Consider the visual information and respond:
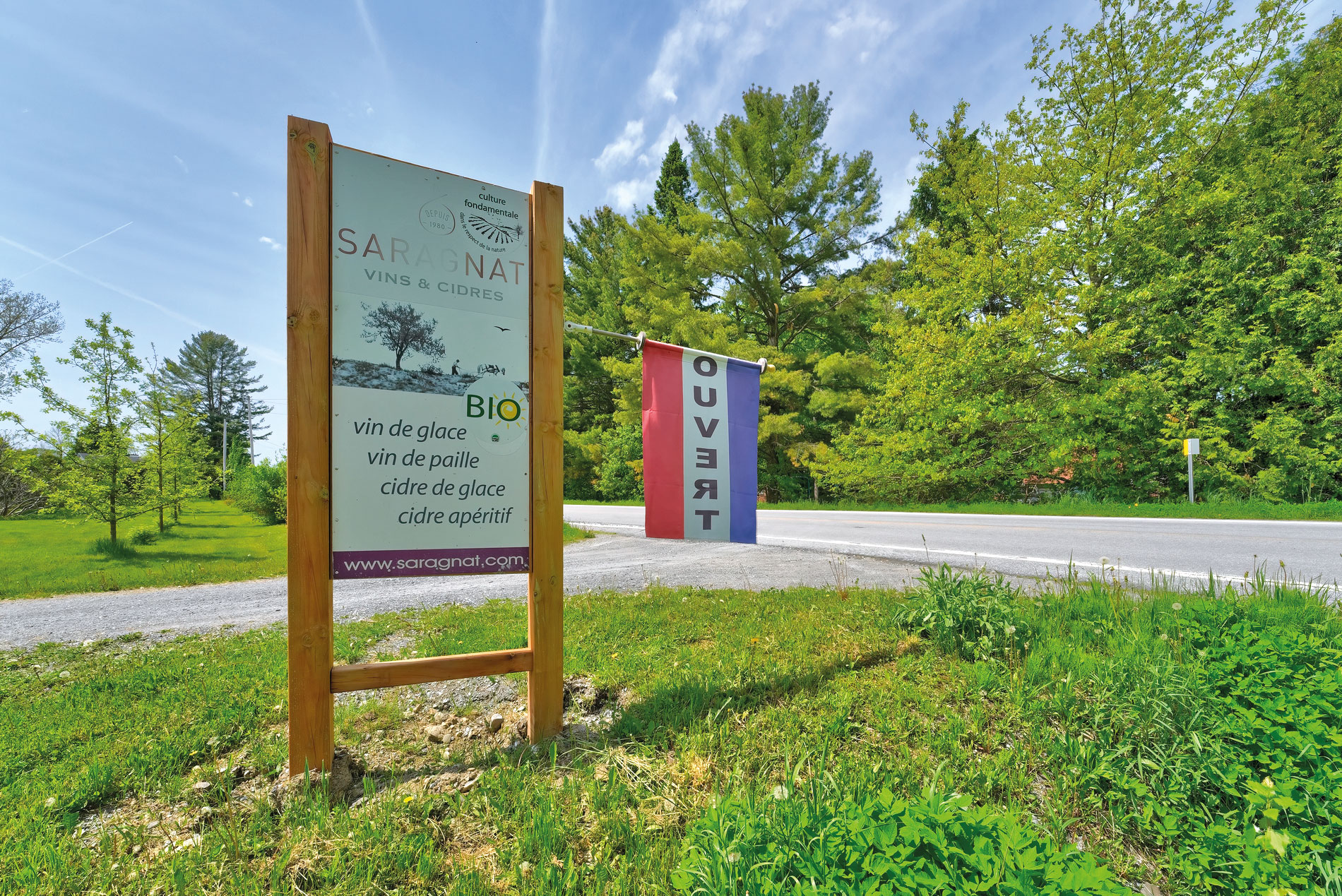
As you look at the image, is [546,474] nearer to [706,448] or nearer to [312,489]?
[312,489]

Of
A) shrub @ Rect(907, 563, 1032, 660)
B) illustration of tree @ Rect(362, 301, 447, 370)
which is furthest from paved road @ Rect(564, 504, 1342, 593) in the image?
illustration of tree @ Rect(362, 301, 447, 370)

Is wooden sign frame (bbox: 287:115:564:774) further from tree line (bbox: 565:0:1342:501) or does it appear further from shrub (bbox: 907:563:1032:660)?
tree line (bbox: 565:0:1342:501)

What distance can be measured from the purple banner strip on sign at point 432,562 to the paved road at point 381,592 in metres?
3.08

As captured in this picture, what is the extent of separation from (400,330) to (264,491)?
22.0 meters

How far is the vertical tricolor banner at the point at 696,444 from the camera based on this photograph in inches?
141

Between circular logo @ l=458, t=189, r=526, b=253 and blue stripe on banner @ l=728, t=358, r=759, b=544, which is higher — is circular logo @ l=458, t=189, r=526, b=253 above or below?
above

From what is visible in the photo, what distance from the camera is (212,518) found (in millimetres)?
23156

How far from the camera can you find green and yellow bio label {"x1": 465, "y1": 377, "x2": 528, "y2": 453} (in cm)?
265

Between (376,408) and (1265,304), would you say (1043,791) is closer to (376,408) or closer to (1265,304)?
(376,408)

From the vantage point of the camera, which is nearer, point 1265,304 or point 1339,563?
point 1339,563

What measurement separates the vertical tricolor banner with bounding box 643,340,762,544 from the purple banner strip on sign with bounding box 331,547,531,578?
106cm

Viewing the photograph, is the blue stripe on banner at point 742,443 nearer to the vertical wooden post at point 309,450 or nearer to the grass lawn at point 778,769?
the grass lawn at point 778,769

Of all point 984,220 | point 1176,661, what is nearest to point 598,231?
point 984,220

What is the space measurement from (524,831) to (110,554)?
14.1m
